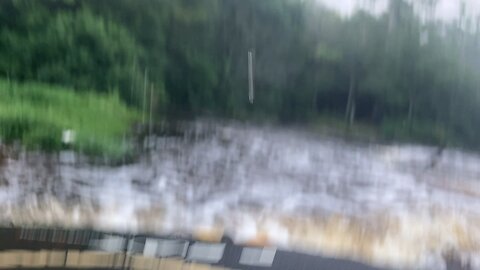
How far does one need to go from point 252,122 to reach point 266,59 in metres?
0.25

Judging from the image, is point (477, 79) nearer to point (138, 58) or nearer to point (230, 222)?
point (230, 222)

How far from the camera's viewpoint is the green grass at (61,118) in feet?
7.18

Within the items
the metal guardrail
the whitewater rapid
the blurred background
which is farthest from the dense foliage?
the metal guardrail

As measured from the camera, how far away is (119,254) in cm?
184

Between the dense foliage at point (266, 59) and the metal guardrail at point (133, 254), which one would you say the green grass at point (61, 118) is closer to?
the dense foliage at point (266, 59)

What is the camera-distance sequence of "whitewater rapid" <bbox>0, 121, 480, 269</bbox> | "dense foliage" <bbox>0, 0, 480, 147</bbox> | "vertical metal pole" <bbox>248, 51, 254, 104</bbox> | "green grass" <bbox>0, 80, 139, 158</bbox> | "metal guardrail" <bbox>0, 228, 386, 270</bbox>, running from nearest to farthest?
"metal guardrail" <bbox>0, 228, 386, 270</bbox>
"whitewater rapid" <bbox>0, 121, 480, 269</bbox>
"green grass" <bbox>0, 80, 139, 158</bbox>
"dense foliage" <bbox>0, 0, 480, 147</bbox>
"vertical metal pole" <bbox>248, 51, 254, 104</bbox>

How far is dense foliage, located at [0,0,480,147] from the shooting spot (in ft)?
7.64

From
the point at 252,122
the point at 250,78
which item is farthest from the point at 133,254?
the point at 250,78

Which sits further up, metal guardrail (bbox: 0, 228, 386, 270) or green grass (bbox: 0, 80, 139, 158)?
green grass (bbox: 0, 80, 139, 158)

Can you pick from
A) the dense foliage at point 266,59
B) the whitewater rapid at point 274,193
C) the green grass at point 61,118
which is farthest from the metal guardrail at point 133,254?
the dense foliage at point 266,59

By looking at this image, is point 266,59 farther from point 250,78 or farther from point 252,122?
point 252,122

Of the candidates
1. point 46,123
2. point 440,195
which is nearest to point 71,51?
point 46,123

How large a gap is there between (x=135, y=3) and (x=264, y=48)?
1.72ft

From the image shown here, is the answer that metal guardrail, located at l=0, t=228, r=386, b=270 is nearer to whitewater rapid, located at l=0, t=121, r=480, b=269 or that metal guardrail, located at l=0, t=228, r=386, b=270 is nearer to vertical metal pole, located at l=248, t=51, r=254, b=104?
whitewater rapid, located at l=0, t=121, r=480, b=269
